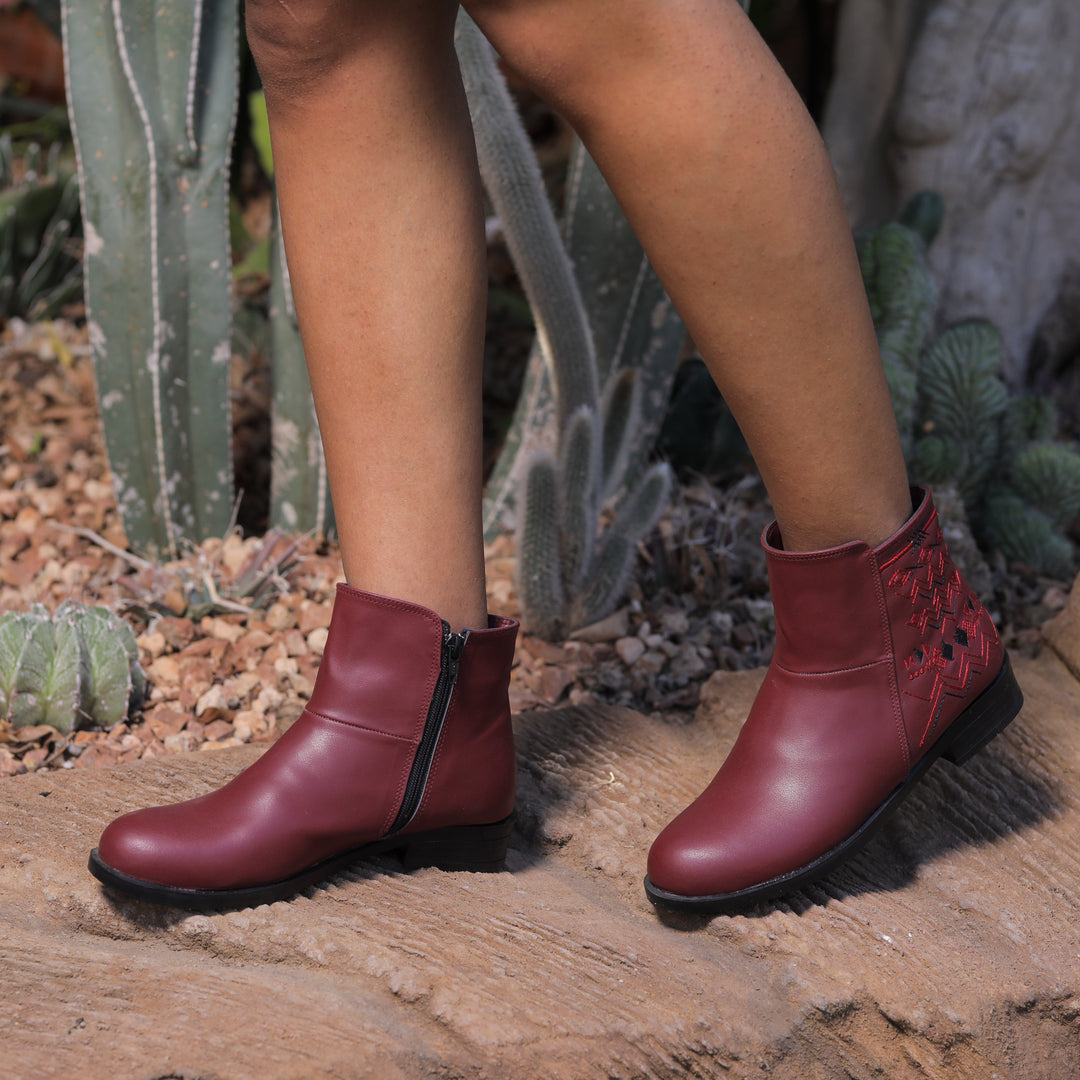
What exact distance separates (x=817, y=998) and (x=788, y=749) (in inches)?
7.9

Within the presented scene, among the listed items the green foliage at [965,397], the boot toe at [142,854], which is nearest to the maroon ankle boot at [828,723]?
the boot toe at [142,854]

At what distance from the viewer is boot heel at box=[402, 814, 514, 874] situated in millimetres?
989

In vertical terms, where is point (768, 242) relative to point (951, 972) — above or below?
above

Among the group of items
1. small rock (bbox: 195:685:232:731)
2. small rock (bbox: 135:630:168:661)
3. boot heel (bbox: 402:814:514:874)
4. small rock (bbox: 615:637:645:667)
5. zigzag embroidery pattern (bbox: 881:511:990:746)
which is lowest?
small rock (bbox: 195:685:232:731)

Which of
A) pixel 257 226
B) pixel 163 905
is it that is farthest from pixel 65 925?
pixel 257 226

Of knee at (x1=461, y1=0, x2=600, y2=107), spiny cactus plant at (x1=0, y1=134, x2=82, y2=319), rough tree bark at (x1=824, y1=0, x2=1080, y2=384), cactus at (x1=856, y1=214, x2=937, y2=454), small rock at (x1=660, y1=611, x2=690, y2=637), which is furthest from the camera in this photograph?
spiny cactus plant at (x1=0, y1=134, x2=82, y2=319)

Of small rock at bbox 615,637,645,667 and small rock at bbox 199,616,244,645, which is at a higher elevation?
small rock at bbox 615,637,645,667

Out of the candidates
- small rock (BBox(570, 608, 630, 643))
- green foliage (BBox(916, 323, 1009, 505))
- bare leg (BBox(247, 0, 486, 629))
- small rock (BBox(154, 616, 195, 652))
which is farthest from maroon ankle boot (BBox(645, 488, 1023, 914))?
green foliage (BBox(916, 323, 1009, 505))

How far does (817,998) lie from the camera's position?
863 mm

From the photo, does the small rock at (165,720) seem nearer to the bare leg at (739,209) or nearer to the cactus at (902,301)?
the bare leg at (739,209)

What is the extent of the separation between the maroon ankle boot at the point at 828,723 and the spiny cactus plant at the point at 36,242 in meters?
1.96

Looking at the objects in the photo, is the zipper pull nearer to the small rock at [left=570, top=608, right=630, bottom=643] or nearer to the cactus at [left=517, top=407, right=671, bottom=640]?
the cactus at [left=517, top=407, right=671, bottom=640]

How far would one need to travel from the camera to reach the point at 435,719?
94 cm

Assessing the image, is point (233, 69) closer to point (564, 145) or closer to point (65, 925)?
point (65, 925)
